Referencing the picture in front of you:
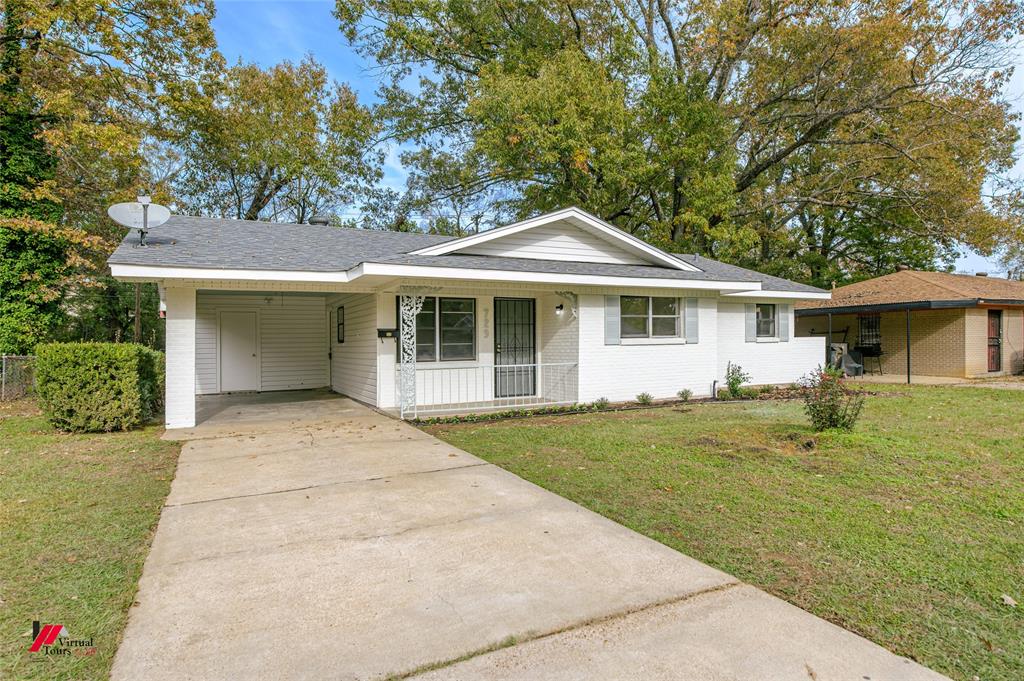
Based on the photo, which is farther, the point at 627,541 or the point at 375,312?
the point at 375,312

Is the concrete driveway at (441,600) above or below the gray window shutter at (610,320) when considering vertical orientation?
below

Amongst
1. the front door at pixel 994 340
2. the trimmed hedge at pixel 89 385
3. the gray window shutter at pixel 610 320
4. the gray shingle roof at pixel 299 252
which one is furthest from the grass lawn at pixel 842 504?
the front door at pixel 994 340

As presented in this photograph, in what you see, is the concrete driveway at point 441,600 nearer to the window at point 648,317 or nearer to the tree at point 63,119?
the window at point 648,317

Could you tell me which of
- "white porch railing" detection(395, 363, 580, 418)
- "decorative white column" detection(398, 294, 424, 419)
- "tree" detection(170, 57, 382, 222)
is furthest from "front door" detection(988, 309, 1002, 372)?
→ "tree" detection(170, 57, 382, 222)

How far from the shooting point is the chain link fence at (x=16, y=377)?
39.0 ft

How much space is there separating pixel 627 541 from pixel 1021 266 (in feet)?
150

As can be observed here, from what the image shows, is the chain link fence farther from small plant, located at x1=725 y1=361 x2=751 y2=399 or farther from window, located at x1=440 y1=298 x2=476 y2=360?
small plant, located at x1=725 y1=361 x2=751 y2=399

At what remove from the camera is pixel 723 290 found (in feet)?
39.6

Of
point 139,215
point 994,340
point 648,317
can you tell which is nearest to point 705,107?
point 648,317

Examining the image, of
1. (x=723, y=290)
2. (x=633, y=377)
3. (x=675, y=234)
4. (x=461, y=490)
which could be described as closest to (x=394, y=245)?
(x=633, y=377)

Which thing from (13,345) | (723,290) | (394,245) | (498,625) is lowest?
(498,625)

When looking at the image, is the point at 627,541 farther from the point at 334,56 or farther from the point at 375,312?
the point at 334,56

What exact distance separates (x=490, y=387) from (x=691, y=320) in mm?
4717

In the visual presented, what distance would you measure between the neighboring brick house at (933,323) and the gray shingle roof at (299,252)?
21.3 feet
